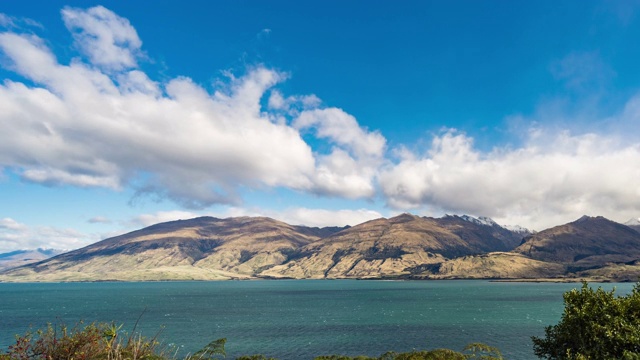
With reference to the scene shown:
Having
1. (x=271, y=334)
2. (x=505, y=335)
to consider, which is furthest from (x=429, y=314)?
(x=271, y=334)

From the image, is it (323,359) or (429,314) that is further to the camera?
(429,314)

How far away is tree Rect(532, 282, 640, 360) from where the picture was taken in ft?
147

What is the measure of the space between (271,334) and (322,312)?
237 ft

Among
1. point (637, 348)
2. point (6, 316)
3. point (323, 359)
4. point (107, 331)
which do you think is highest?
point (107, 331)

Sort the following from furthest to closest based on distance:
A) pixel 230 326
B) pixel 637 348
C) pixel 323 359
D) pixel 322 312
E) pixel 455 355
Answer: pixel 322 312 → pixel 230 326 → pixel 323 359 → pixel 455 355 → pixel 637 348

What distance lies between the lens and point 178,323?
162750mm

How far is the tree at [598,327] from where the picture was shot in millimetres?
44656

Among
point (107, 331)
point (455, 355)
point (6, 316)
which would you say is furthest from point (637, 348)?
point (6, 316)

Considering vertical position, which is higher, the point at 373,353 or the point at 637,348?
the point at 637,348

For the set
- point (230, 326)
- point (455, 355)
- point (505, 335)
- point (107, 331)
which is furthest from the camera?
point (230, 326)

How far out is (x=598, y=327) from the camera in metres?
46.2

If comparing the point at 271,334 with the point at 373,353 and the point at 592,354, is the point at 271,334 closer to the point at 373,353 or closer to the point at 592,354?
the point at 373,353

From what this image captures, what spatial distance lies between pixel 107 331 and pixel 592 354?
5483cm

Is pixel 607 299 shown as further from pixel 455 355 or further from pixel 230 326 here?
pixel 230 326
